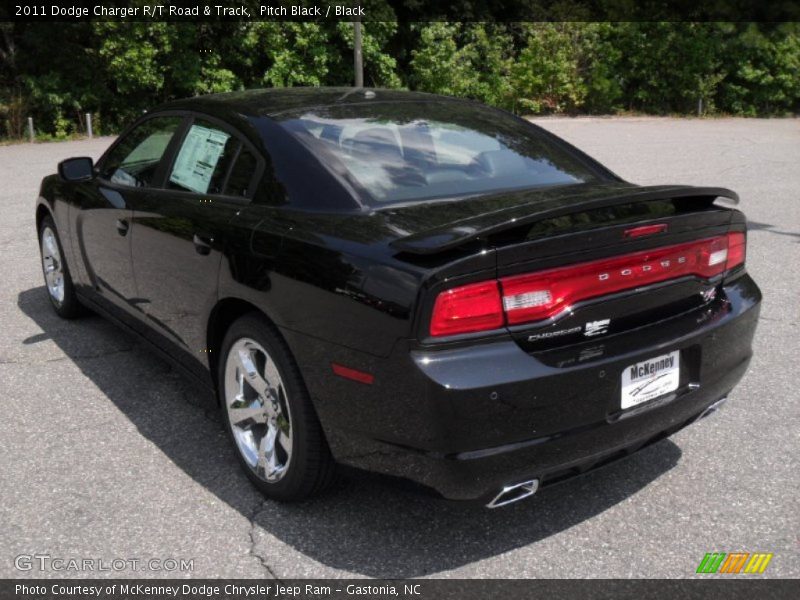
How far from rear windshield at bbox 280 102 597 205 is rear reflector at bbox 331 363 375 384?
69 cm

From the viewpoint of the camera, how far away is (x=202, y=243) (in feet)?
11.2

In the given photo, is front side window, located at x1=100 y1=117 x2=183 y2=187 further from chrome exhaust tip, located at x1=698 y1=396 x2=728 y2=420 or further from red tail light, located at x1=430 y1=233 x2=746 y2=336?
chrome exhaust tip, located at x1=698 y1=396 x2=728 y2=420

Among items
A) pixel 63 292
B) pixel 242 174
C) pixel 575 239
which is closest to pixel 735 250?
pixel 575 239

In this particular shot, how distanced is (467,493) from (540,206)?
37.9 inches

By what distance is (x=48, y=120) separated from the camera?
981 inches

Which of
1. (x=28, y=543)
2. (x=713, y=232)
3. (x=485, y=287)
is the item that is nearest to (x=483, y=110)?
(x=713, y=232)

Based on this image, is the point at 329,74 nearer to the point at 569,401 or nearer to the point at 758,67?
the point at 758,67

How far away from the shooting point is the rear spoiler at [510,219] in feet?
8.16

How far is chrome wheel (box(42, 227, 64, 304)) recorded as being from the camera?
18.0ft

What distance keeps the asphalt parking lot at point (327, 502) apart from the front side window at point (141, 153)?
41.9 inches

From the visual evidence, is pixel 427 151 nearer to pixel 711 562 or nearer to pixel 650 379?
pixel 650 379

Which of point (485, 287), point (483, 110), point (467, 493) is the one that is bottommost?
point (467, 493)

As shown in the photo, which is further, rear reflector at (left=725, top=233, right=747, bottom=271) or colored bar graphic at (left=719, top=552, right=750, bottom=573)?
rear reflector at (left=725, top=233, right=747, bottom=271)

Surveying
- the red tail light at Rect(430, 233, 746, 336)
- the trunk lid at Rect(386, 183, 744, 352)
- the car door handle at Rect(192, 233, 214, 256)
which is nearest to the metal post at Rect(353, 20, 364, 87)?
the car door handle at Rect(192, 233, 214, 256)
